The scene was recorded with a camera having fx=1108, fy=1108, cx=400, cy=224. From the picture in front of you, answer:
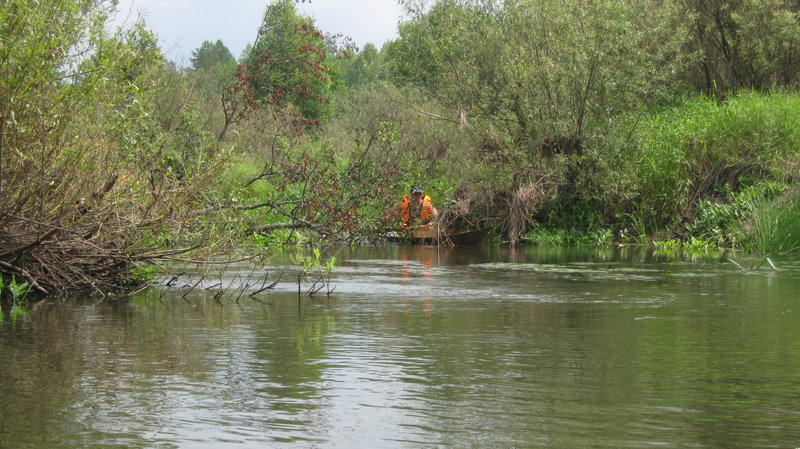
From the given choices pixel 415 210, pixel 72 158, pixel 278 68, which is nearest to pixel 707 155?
pixel 415 210

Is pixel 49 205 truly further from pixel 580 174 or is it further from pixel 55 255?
pixel 580 174

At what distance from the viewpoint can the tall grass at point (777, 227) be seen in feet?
68.8

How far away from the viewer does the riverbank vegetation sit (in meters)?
10.5

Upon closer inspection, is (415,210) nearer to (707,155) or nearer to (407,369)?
(707,155)

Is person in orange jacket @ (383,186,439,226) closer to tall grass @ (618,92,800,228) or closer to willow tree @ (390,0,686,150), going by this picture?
willow tree @ (390,0,686,150)

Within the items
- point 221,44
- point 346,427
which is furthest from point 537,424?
point 221,44

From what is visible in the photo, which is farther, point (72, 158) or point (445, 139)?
point (445, 139)

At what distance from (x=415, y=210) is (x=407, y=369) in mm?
14364

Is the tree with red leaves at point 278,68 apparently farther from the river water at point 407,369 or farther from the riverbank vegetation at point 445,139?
the river water at point 407,369

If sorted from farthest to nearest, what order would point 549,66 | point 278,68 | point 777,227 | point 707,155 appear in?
point 707,155
point 549,66
point 777,227
point 278,68

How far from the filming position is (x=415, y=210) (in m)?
21.7

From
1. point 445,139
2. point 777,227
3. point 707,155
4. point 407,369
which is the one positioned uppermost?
point 445,139

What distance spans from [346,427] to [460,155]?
2106cm

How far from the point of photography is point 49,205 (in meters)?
10.5
